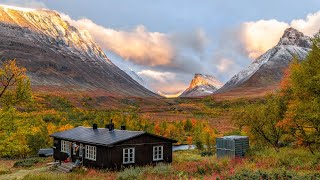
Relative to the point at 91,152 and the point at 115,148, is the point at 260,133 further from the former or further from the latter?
the point at 91,152

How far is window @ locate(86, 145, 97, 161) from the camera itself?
120 ft

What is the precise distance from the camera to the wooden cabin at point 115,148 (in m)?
35.5

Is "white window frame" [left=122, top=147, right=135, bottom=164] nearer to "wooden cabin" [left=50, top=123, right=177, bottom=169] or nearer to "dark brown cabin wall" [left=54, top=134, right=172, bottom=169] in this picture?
"wooden cabin" [left=50, top=123, right=177, bottom=169]

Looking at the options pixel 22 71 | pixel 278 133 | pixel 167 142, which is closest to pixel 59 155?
pixel 167 142

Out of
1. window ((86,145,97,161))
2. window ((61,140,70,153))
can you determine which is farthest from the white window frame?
window ((61,140,70,153))

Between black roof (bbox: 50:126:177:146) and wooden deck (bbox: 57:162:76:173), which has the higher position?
black roof (bbox: 50:126:177:146)

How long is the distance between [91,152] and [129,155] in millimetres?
3917

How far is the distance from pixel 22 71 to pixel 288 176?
1765cm

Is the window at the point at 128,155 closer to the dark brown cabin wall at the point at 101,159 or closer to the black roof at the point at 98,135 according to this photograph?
the black roof at the point at 98,135

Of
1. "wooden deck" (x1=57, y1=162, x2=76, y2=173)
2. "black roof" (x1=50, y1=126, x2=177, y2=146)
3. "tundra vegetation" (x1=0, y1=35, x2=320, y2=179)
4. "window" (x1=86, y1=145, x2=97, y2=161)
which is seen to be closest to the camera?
"tundra vegetation" (x1=0, y1=35, x2=320, y2=179)

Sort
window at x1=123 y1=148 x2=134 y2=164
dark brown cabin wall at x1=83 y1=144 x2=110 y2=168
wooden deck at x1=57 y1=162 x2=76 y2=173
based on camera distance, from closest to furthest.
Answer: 1. dark brown cabin wall at x1=83 y1=144 x2=110 y2=168
2. window at x1=123 y1=148 x2=134 y2=164
3. wooden deck at x1=57 y1=162 x2=76 y2=173

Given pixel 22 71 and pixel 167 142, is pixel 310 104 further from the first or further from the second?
pixel 22 71

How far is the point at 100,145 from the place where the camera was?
35562 mm

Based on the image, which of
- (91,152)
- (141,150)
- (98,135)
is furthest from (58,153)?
(141,150)
